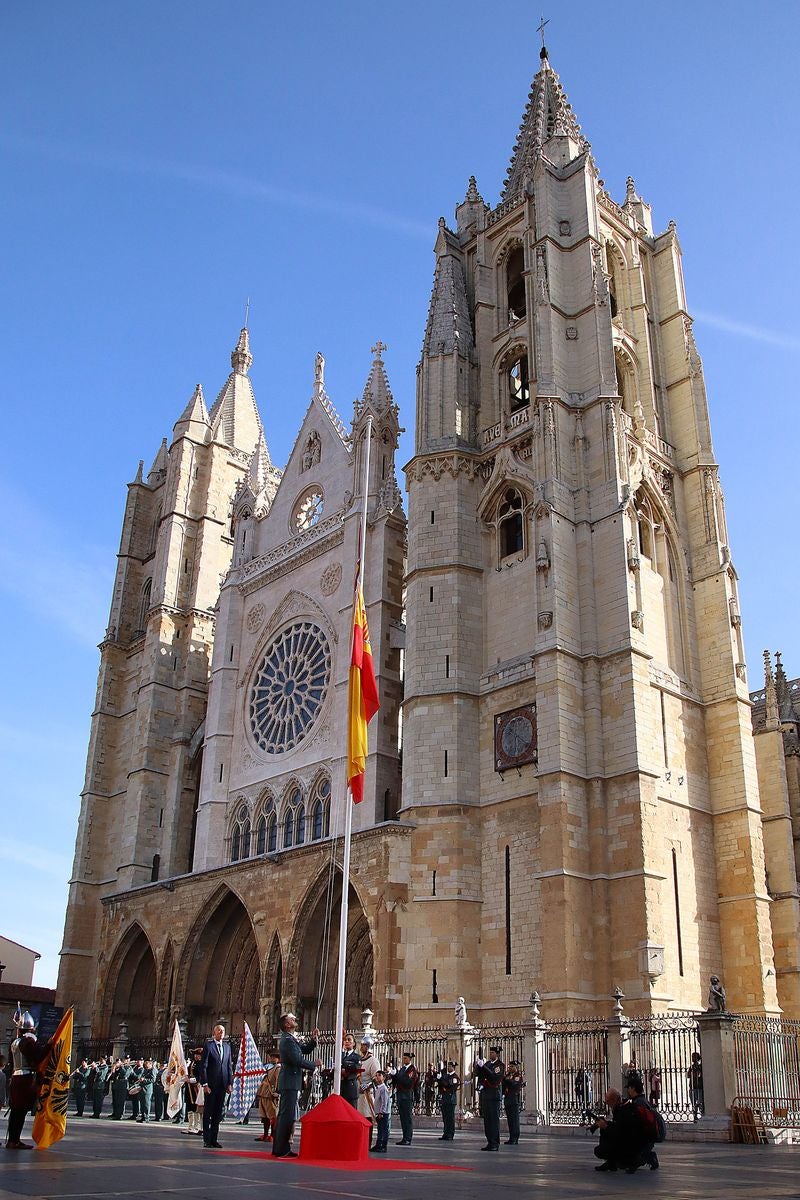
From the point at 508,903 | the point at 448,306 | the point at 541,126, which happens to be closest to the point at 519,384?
the point at 448,306

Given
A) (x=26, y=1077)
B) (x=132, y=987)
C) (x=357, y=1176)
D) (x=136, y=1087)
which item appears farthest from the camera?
(x=132, y=987)

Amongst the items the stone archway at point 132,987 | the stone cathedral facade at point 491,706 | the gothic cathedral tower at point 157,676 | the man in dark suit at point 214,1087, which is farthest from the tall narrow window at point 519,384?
the man in dark suit at point 214,1087

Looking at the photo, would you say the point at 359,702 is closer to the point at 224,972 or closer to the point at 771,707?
the point at 224,972

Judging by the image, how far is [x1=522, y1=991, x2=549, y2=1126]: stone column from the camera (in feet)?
50.1

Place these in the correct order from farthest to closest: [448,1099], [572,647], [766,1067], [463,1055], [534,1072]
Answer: [572,647]
[463,1055]
[534,1072]
[766,1067]
[448,1099]

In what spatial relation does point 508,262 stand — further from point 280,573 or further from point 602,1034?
point 602,1034

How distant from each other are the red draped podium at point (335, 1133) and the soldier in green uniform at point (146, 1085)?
1199 centimetres

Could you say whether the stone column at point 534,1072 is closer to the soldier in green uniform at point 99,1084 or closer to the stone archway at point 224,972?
the soldier in green uniform at point 99,1084

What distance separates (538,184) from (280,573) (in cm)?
1287

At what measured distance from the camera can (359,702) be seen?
1192 centimetres

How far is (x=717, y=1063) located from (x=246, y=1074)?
6.54 meters

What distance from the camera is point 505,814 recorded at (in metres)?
22.1

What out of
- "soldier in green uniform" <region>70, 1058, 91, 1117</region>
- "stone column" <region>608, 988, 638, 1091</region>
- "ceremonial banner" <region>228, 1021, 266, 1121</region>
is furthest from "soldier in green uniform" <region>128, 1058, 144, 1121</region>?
"stone column" <region>608, 988, 638, 1091</region>

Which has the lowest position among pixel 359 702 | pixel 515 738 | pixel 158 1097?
pixel 158 1097
